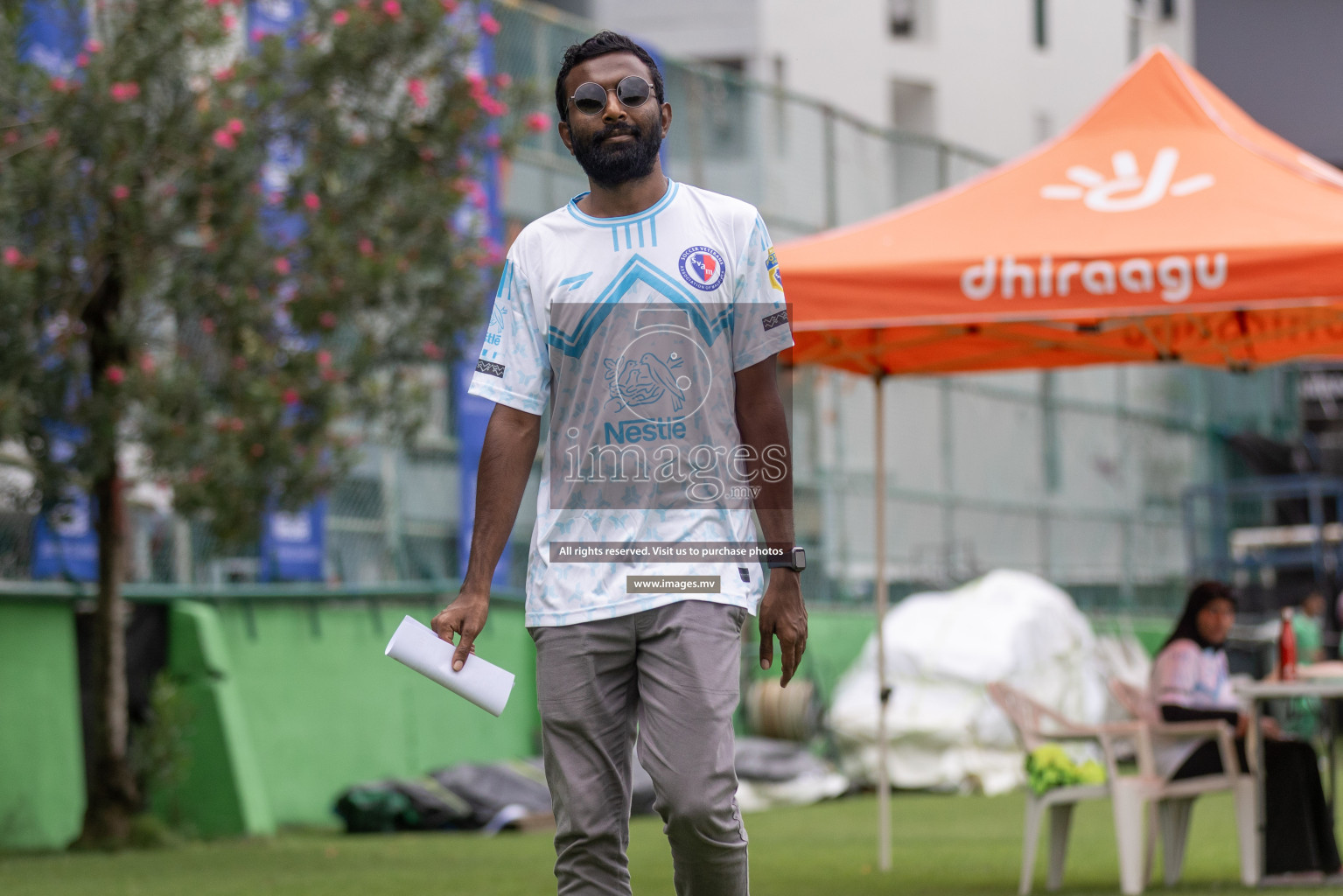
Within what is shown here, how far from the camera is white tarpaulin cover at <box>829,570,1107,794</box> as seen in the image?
15.7 m

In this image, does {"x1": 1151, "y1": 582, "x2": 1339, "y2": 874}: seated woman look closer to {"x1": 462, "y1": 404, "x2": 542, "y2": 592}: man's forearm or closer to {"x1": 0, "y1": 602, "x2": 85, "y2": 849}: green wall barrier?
{"x1": 462, "y1": 404, "x2": 542, "y2": 592}: man's forearm

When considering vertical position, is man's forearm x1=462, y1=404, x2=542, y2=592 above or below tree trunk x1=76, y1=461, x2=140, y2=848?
above

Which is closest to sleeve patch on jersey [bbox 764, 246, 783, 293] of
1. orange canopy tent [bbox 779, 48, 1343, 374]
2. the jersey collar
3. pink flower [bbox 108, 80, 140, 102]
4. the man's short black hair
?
the jersey collar

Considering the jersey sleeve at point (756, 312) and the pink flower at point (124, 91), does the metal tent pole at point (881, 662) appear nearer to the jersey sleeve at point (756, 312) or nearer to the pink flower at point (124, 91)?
the pink flower at point (124, 91)

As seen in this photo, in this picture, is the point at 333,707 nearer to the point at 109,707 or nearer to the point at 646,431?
the point at 109,707

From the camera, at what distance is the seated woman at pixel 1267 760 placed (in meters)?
7.86

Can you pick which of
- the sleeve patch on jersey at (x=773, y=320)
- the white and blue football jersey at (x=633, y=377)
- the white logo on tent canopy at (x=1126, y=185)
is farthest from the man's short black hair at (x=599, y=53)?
the white logo on tent canopy at (x=1126, y=185)

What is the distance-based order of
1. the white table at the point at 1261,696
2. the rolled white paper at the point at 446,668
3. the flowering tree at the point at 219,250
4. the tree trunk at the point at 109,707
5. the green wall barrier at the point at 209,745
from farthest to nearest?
the green wall barrier at the point at 209,745
the tree trunk at the point at 109,707
the flowering tree at the point at 219,250
the white table at the point at 1261,696
the rolled white paper at the point at 446,668

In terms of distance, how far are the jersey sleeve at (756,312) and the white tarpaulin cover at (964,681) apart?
12.1 m

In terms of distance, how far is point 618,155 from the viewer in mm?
3760

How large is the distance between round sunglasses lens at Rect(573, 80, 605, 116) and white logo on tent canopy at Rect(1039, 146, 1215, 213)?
454cm

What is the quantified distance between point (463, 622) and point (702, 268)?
0.85 metres

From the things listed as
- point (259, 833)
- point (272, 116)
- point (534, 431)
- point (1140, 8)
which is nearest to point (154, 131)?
point (272, 116)

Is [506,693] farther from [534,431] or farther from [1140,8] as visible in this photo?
[1140,8]
